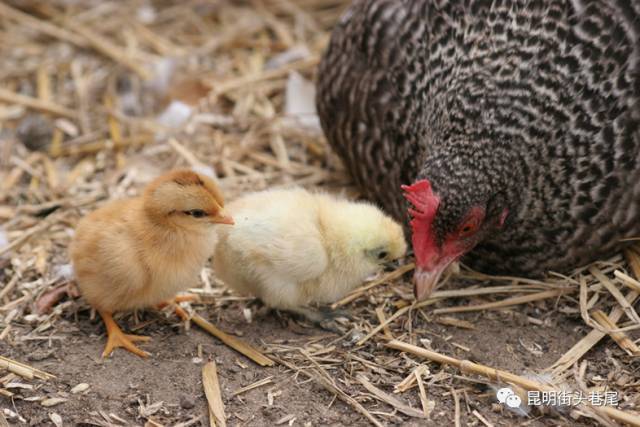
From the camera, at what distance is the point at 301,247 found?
9.97 ft

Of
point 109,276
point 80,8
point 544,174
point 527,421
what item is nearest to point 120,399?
point 109,276

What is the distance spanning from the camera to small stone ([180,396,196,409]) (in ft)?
9.40

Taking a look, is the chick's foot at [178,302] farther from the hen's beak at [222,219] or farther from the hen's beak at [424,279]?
the hen's beak at [424,279]

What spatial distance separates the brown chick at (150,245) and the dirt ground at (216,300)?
22 centimetres

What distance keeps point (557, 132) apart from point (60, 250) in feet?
7.02

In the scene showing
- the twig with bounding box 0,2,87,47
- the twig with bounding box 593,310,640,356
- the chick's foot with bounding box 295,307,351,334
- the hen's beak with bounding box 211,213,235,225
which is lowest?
the chick's foot with bounding box 295,307,351,334

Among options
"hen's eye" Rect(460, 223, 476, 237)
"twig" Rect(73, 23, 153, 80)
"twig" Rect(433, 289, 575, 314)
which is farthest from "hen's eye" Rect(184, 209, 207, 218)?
"twig" Rect(73, 23, 153, 80)

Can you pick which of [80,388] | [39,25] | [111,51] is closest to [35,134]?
[111,51]

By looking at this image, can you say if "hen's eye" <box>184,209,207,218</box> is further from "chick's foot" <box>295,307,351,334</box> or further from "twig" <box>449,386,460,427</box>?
"twig" <box>449,386,460,427</box>

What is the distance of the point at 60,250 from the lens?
3744 millimetres

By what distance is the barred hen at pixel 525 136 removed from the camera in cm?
305

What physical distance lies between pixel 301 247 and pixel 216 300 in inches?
23.8

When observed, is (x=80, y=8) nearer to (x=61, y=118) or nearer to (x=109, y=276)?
(x=61, y=118)

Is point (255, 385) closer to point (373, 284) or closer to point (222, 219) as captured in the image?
point (222, 219)
